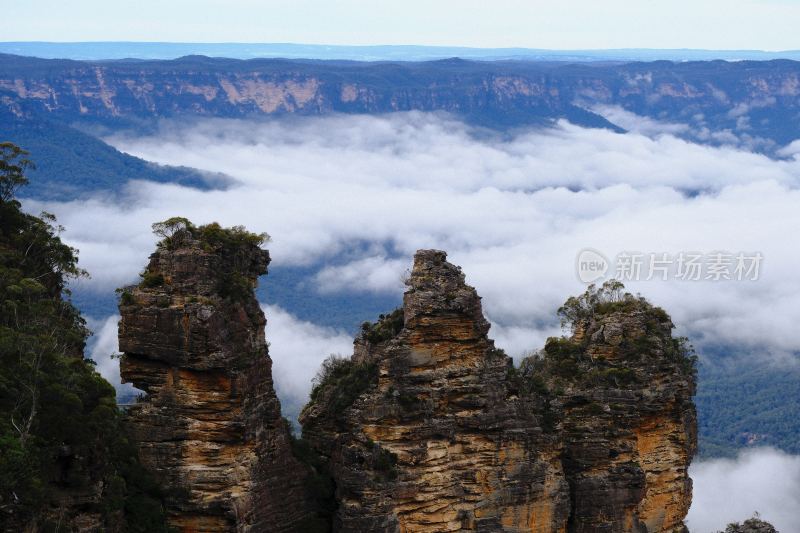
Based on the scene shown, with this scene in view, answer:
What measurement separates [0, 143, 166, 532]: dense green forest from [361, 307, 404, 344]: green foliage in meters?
11.4

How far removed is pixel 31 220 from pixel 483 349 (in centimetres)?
1951

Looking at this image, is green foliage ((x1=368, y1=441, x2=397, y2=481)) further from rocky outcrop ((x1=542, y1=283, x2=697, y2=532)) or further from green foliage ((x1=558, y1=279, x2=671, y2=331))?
green foliage ((x1=558, y1=279, x2=671, y2=331))

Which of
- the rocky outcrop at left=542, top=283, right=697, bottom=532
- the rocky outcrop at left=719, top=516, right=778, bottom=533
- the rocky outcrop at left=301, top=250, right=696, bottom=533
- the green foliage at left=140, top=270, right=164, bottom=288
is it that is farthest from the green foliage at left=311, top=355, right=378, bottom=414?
the rocky outcrop at left=719, top=516, right=778, bottom=533

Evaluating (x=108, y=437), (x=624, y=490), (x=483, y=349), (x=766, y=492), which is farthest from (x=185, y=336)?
(x=766, y=492)

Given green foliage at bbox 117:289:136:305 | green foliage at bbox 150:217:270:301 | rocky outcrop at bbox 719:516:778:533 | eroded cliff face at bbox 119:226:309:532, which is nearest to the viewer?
eroded cliff face at bbox 119:226:309:532

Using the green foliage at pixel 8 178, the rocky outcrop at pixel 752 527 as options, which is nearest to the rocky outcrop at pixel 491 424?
the rocky outcrop at pixel 752 527

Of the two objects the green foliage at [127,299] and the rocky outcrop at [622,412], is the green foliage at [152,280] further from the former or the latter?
the rocky outcrop at [622,412]

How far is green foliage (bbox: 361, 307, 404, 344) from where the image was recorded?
5166cm

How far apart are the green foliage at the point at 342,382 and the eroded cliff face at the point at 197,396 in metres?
4.67

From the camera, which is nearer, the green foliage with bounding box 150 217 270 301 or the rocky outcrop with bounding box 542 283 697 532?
the green foliage with bounding box 150 217 270 301

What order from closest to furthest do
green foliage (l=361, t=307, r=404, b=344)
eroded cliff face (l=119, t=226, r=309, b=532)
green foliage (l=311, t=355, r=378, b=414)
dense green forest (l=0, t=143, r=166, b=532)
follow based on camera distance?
dense green forest (l=0, t=143, r=166, b=532) < eroded cliff face (l=119, t=226, r=309, b=532) < green foliage (l=311, t=355, r=378, b=414) < green foliage (l=361, t=307, r=404, b=344)

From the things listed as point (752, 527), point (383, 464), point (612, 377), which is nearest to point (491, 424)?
point (383, 464)

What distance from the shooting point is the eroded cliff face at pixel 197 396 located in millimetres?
45531

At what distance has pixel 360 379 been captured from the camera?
50938 millimetres
